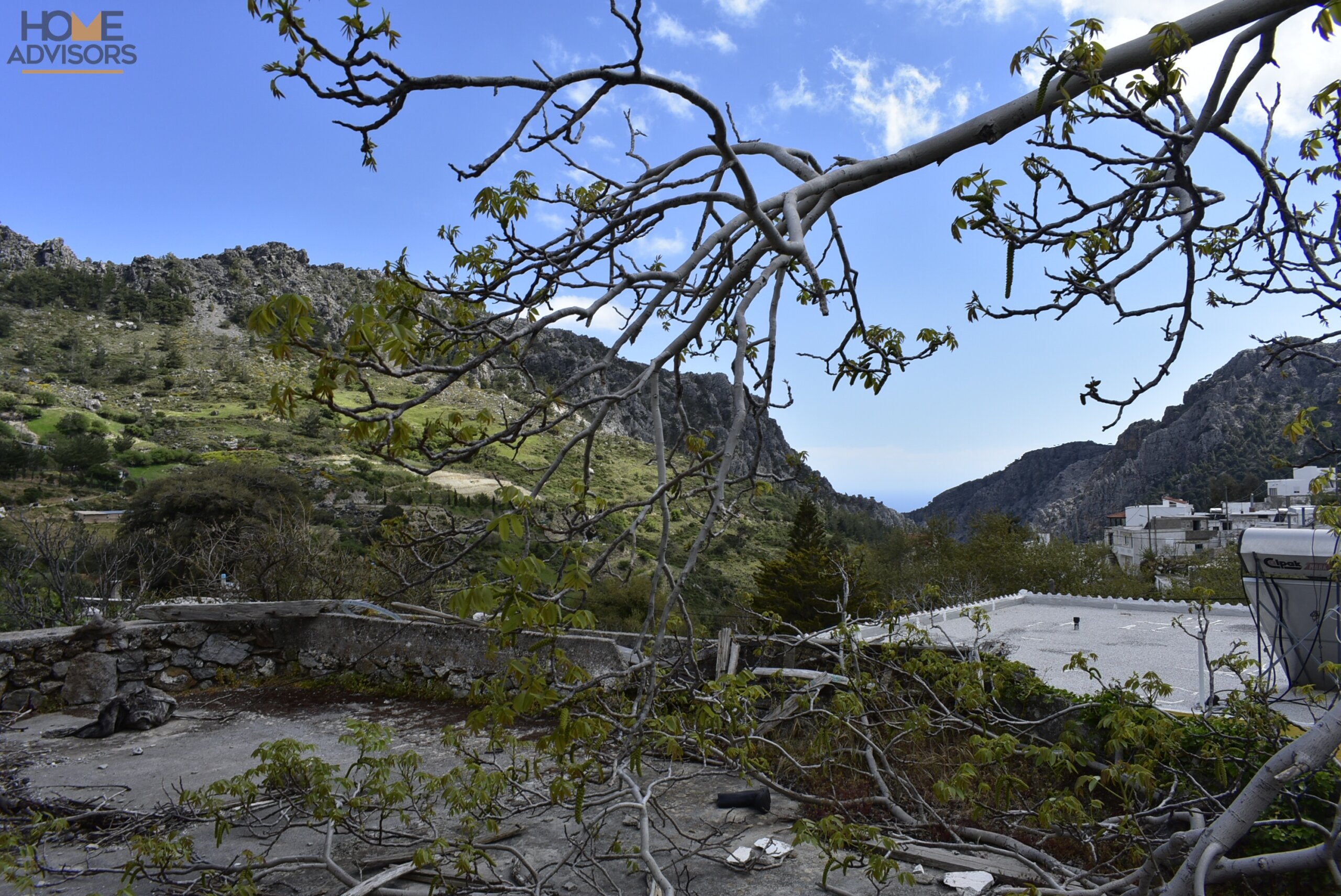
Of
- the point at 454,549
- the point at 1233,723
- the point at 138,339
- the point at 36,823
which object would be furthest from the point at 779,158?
the point at 138,339

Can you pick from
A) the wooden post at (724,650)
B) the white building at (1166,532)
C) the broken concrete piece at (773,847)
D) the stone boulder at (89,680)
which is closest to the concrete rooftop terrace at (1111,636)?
the wooden post at (724,650)

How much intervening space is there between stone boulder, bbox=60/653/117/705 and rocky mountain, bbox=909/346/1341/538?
23799 mm

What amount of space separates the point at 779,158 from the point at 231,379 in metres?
46.2

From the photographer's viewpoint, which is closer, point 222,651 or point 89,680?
point 89,680

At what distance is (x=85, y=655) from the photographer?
638 cm

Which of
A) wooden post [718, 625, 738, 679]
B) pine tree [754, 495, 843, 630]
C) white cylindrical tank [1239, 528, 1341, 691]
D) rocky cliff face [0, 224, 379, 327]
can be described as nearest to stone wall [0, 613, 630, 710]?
wooden post [718, 625, 738, 679]

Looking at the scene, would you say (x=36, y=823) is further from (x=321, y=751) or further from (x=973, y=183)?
(x=973, y=183)

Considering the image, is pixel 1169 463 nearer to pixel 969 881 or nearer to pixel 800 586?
pixel 800 586

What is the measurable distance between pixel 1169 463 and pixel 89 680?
202 ft

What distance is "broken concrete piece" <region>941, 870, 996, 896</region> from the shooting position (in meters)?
3.29

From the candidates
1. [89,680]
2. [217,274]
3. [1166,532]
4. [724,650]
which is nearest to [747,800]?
[724,650]

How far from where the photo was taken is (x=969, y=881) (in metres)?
3.35

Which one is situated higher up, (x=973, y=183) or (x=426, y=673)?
(x=973, y=183)

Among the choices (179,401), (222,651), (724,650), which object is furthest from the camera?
(179,401)
